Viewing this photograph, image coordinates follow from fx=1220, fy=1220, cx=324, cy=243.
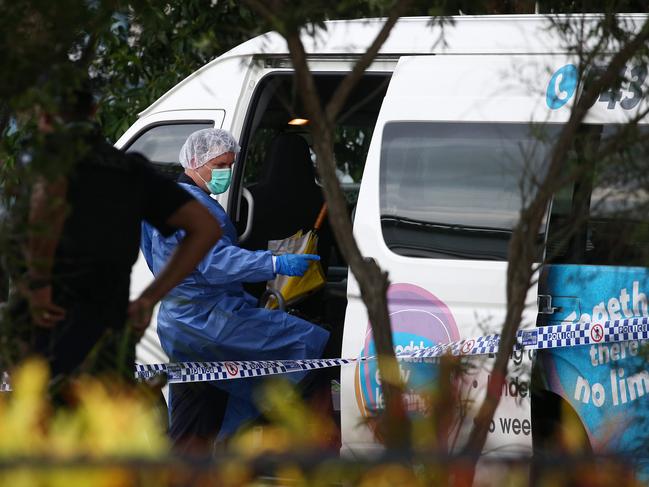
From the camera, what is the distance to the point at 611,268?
4770 millimetres

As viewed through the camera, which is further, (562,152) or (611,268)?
(611,268)

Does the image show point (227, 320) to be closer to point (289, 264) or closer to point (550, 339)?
point (289, 264)

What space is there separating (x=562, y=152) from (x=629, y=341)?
6.90ft

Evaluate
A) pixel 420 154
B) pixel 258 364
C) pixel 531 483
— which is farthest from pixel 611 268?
pixel 531 483

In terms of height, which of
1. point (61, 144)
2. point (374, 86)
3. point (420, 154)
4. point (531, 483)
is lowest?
point (531, 483)

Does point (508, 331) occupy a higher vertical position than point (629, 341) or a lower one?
lower

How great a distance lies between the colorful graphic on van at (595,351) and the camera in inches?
186

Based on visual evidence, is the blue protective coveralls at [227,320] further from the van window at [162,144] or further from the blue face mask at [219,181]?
the van window at [162,144]

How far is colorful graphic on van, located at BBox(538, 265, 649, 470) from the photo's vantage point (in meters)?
4.71

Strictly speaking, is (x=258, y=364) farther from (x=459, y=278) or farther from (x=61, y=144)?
(x=61, y=144)

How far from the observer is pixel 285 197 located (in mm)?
6652

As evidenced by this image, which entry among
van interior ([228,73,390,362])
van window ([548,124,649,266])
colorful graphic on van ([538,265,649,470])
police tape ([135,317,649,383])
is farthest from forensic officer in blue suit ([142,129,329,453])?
van window ([548,124,649,266])

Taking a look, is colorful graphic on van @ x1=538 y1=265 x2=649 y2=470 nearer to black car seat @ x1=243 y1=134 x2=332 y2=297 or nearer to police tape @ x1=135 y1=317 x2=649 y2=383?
police tape @ x1=135 y1=317 x2=649 y2=383

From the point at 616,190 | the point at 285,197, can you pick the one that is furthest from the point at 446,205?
the point at 616,190
